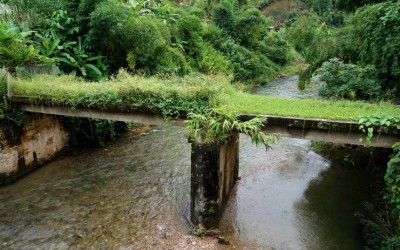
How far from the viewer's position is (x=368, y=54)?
10.0 m

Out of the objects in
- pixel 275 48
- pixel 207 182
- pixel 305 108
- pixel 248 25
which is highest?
pixel 248 25

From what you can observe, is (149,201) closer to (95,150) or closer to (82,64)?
(95,150)

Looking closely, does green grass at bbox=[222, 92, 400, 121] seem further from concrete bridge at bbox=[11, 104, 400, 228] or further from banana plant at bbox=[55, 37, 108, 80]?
banana plant at bbox=[55, 37, 108, 80]

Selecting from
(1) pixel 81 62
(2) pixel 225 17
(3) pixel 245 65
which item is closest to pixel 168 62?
(1) pixel 81 62

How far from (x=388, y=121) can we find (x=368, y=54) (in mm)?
5132

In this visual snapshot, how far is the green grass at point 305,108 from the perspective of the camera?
21.4 ft

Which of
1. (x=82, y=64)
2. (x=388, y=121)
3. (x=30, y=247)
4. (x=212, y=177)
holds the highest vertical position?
(x=82, y=64)

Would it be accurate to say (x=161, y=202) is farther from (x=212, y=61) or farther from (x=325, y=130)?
(x=212, y=61)

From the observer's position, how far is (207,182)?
20.6ft

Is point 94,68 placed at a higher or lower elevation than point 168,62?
lower

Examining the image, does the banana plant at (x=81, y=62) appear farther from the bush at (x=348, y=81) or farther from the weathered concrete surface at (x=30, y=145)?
the bush at (x=348, y=81)

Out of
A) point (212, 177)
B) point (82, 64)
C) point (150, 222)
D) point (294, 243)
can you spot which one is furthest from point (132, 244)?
point (82, 64)

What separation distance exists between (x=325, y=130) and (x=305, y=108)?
99 centimetres

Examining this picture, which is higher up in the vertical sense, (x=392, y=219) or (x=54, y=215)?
(x=392, y=219)
